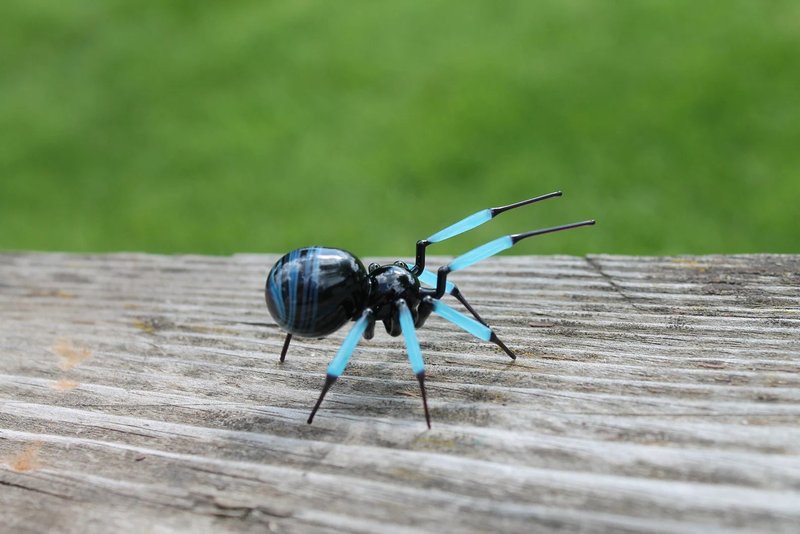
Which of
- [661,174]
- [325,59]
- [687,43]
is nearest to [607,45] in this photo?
[687,43]

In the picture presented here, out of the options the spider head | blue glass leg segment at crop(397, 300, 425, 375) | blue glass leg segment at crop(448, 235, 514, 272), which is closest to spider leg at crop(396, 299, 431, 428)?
blue glass leg segment at crop(397, 300, 425, 375)

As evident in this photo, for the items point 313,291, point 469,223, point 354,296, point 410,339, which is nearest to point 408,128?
point 469,223

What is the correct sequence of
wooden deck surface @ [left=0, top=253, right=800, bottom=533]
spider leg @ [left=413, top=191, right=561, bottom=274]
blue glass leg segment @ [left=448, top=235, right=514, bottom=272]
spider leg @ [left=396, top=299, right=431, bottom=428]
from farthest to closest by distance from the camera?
spider leg @ [left=413, top=191, right=561, bottom=274] < blue glass leg segment @ [left=448, top=235, right=514, bottom=272] < spider leg @ [left=396, top=299, right=431, bottom=428] < wooden deck surface @ [left=0, top=253, right=800, bottom=533]

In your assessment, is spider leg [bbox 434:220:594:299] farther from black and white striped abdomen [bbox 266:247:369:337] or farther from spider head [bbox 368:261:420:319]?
black and white striped abdomen [bbox 266:247:369:337]

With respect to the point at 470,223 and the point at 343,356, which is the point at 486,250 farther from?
the point at 343,356

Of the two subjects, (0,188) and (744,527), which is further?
(0,188)

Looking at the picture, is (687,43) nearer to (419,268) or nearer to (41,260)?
(419,268)
